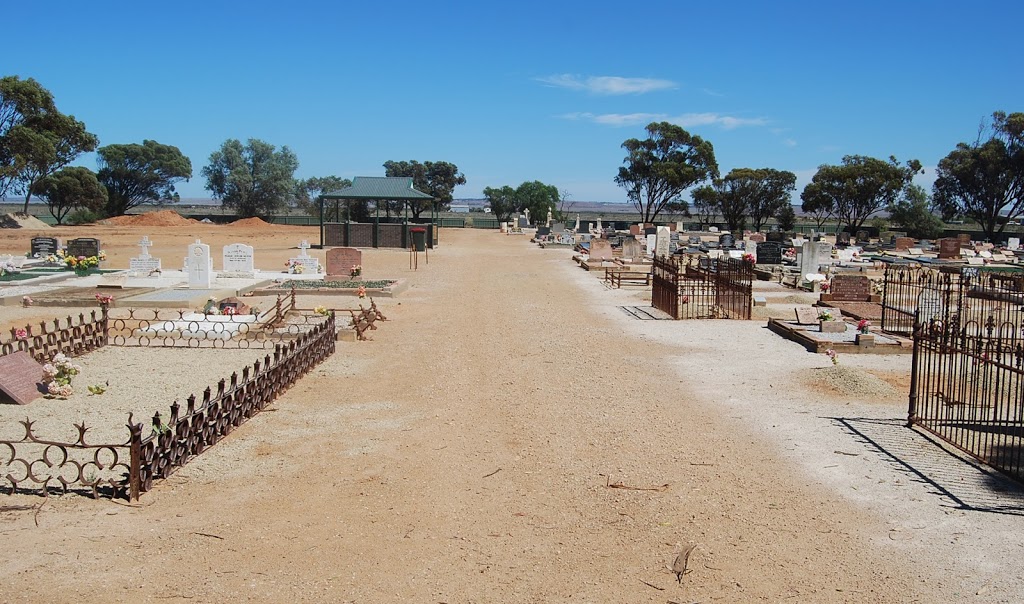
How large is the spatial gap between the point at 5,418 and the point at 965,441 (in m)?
10.5

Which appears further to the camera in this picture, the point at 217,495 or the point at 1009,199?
the point at 1009,199

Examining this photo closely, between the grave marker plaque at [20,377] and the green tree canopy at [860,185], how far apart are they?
2333 inches

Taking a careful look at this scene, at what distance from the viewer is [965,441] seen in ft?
29.7

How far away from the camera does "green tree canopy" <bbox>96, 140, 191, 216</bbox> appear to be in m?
77.1

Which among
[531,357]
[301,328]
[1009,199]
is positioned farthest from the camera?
[1009,199]

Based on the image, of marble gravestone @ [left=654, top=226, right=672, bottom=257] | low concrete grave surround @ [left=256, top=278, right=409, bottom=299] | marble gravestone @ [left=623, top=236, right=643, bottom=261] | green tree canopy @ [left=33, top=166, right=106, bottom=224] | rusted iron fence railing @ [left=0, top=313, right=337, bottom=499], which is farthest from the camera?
green tree canopy @ [left=33, top=166, right=106, bottom=224]

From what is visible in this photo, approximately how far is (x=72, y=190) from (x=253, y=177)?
725 inches

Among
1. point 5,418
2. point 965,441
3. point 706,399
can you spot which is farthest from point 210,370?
point 965,441

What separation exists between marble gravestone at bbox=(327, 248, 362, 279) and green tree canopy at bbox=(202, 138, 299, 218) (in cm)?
5551

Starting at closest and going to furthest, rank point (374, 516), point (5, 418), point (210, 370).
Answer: point (374, 516)
point (5, 418)
point (210, 370)

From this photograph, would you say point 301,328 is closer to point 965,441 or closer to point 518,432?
point 518,432

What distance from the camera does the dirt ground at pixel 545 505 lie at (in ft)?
18.0

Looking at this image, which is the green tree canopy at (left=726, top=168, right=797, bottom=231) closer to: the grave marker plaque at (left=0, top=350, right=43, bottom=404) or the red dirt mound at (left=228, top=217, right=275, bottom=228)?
the red dirt mound at (left=228, top=217, right=275, bottom=228)

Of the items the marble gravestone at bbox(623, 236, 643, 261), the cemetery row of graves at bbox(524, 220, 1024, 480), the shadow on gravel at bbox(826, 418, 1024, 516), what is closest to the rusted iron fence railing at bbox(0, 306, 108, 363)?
the shadow on gravel at bbox(826, 418, 1024, 516)
